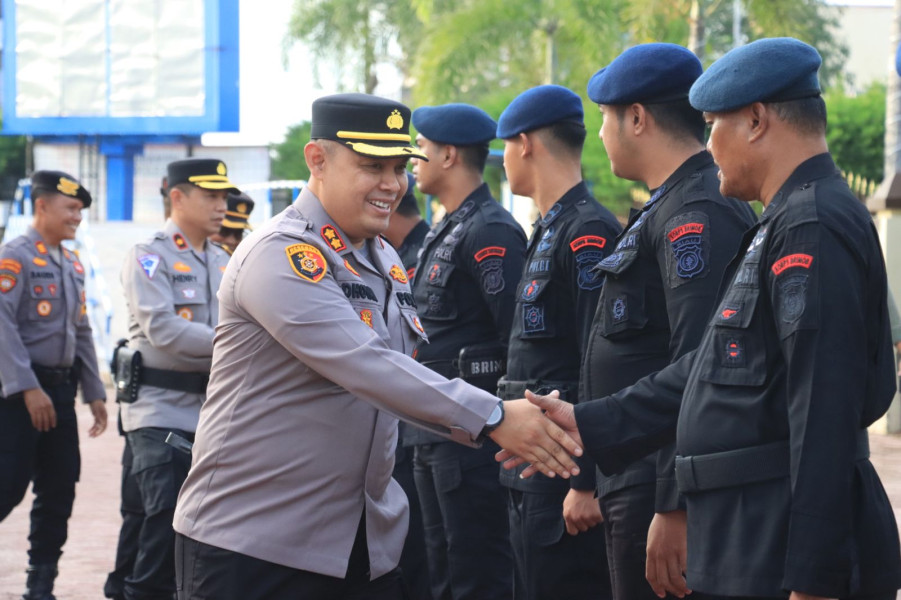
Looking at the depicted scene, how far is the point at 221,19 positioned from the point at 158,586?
25.0 meters

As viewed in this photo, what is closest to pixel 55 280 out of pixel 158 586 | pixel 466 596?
pixel 158 586

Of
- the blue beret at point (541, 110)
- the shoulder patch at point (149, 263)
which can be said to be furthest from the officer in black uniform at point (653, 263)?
the shoulder patch at point (149, 263)

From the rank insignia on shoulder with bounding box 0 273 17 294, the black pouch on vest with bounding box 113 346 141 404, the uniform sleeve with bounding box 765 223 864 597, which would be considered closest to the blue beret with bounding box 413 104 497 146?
the black pouch on vest with bounding box 113 346 141 404

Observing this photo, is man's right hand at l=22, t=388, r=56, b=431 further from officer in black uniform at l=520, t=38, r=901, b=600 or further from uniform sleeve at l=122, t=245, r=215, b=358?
officer in black uniform at l=520, t=38, r=901, b=600

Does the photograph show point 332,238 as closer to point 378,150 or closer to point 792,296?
point 378,150

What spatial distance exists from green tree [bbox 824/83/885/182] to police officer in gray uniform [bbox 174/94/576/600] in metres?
26.4

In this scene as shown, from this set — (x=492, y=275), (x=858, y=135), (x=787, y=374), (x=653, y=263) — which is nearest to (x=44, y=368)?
(x=492, y=275)

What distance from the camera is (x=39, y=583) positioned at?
645 centimetres

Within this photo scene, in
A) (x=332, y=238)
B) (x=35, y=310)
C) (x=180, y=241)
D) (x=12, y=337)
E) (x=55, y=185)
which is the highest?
(x=55, y=185)

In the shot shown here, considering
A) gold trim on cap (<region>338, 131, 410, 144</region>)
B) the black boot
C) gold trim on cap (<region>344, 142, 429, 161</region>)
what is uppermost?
gold trim on cap (<region>338, 131, 410, 144</region>)

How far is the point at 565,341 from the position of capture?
4477mm

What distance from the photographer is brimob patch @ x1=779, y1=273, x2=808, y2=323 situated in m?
2.66

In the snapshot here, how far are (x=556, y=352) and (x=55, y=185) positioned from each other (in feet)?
12.7

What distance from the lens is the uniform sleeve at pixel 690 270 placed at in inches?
133
